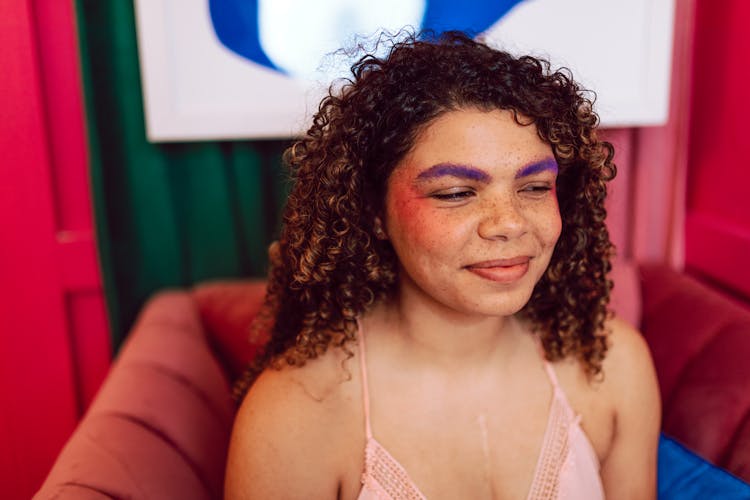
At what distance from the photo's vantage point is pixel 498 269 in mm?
869

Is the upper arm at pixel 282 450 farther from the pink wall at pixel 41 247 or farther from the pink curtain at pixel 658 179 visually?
the pink curtain at pixel 658 179

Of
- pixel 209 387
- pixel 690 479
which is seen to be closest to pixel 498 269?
pixel 690 479

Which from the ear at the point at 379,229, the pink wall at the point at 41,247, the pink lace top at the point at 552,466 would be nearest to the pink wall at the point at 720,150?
the pink lace top at the point at 552,466

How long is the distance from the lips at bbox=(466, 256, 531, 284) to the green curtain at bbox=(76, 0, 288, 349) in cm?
82

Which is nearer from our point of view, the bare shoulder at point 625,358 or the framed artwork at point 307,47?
the bare shoulder at point 625,358

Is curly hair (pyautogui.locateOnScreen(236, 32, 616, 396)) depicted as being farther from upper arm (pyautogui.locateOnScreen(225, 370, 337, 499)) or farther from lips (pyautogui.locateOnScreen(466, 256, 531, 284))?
lips (pyautogui.locateOnScreen(466, 256, 531, 284))

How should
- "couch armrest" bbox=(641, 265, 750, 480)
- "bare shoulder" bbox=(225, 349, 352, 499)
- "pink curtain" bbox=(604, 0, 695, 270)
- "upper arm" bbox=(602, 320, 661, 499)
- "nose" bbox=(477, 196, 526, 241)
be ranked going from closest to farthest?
"nose" bbox=(477, 196, 526, 241) → "bare shoulder" bbox=(225, 349, 352, 499) → "upper arm" bbox=(602, 320, 661, 499) → "couch armrest" bbox=(641, 265, 750, 480) → "pink curtain" bbox=(604, 0, 695, 270)

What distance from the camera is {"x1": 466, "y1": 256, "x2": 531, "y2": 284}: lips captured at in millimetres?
869

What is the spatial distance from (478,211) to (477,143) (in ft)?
0.30

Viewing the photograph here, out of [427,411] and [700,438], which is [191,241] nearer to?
[427,411]

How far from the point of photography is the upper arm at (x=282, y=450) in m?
0.95

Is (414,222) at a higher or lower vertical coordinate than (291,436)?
higher

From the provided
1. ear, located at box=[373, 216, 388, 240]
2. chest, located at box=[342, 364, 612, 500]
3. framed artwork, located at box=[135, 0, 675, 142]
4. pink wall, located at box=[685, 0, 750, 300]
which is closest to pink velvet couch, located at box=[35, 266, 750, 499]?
pink wall, located at box=[685, 0, 750, 300]

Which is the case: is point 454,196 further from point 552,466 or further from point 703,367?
point 703,367
